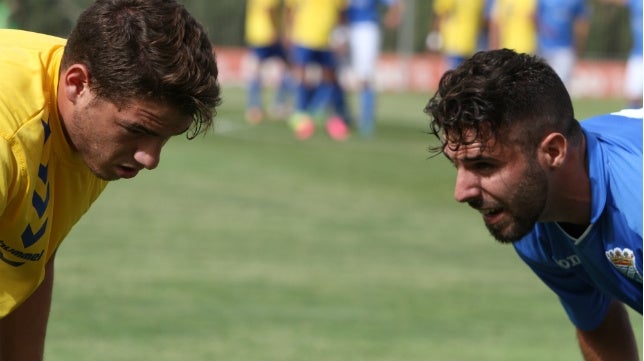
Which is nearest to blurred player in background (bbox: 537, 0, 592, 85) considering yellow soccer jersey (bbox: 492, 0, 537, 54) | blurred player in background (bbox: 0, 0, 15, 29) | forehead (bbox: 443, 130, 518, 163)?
yellow soccer jersey (bbox: 492, 0, 537, 54)

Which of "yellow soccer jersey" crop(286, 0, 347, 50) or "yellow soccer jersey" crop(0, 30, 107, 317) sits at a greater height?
"yellow soccer jersey" crop(0, 30, 107, 317)

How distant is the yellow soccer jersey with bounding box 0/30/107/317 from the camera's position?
3.90m

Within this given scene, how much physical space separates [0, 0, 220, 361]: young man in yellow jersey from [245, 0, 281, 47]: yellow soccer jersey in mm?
16885

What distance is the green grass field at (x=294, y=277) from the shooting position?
22.8 feet

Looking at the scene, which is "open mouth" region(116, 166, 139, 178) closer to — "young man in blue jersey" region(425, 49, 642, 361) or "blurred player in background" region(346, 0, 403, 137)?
"young man in blue jersey" region(425, 49, 642, 361)

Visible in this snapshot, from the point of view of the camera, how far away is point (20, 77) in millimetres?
4039

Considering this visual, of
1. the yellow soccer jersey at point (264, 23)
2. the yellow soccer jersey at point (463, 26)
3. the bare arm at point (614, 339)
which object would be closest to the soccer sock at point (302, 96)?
the yellow soccer jersey at point (264, 23)

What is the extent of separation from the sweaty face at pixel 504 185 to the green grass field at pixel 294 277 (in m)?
0.70

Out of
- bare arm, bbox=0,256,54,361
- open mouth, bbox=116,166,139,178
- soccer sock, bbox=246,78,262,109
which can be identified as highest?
open mouth, bbox=116,166,139,178

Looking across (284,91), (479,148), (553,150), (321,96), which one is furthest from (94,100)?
(284,91)

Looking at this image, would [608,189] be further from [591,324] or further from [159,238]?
[159,238]

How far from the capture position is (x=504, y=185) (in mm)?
4391

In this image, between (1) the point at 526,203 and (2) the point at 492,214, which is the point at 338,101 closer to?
(2) the point at 492,214

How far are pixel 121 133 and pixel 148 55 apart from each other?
282 mm
